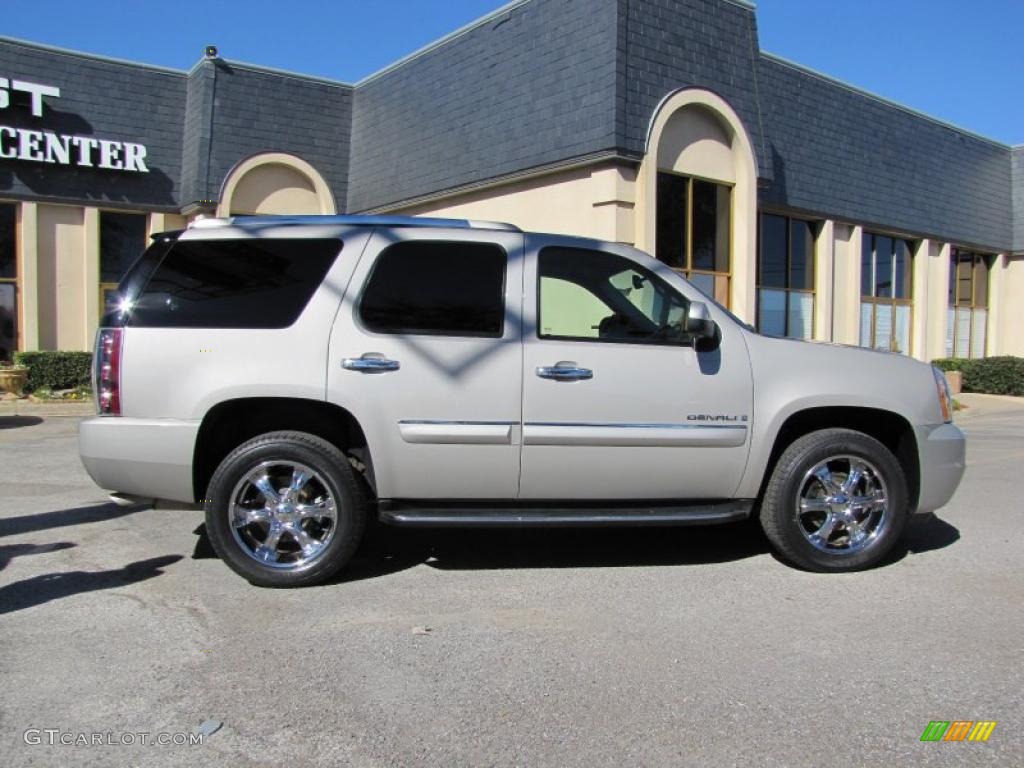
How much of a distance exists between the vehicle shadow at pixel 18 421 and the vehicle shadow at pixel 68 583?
8.30 m

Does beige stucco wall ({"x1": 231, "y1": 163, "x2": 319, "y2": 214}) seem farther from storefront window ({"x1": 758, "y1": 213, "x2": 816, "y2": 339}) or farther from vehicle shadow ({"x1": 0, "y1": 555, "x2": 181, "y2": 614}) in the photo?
vehicle shadow ({"x1": 0, "y1": 555, "x2": 181, "y2": 614})

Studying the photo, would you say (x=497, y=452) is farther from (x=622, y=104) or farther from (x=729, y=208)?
(x=729, y=208)

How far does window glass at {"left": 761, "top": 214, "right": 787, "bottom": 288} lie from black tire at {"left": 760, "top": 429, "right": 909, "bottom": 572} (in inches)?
504

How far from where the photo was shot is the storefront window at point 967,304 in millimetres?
22906

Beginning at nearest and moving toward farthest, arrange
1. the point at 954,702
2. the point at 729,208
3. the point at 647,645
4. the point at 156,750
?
the point at 156,750 → the point at 954,702 → the point at 647,645 → the point at 729,208

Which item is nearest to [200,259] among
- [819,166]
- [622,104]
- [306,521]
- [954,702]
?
[306,521]

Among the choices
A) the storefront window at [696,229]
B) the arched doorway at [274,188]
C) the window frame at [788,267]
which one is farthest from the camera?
the arched doorway at [274,188]

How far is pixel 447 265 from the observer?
497 cm

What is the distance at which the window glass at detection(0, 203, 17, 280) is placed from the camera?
16672 millimetres

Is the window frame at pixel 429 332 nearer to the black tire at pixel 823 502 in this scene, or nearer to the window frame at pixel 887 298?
the black tire at pixel 823 502

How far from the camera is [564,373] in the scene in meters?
4.79

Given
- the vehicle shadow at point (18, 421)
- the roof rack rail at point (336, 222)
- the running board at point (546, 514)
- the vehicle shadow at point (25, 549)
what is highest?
the roof rack rail at point (336, 222)

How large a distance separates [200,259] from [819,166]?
51.7 feet

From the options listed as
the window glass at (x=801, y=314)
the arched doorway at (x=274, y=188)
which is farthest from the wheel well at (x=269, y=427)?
the window glass at (x=801, y=314)
